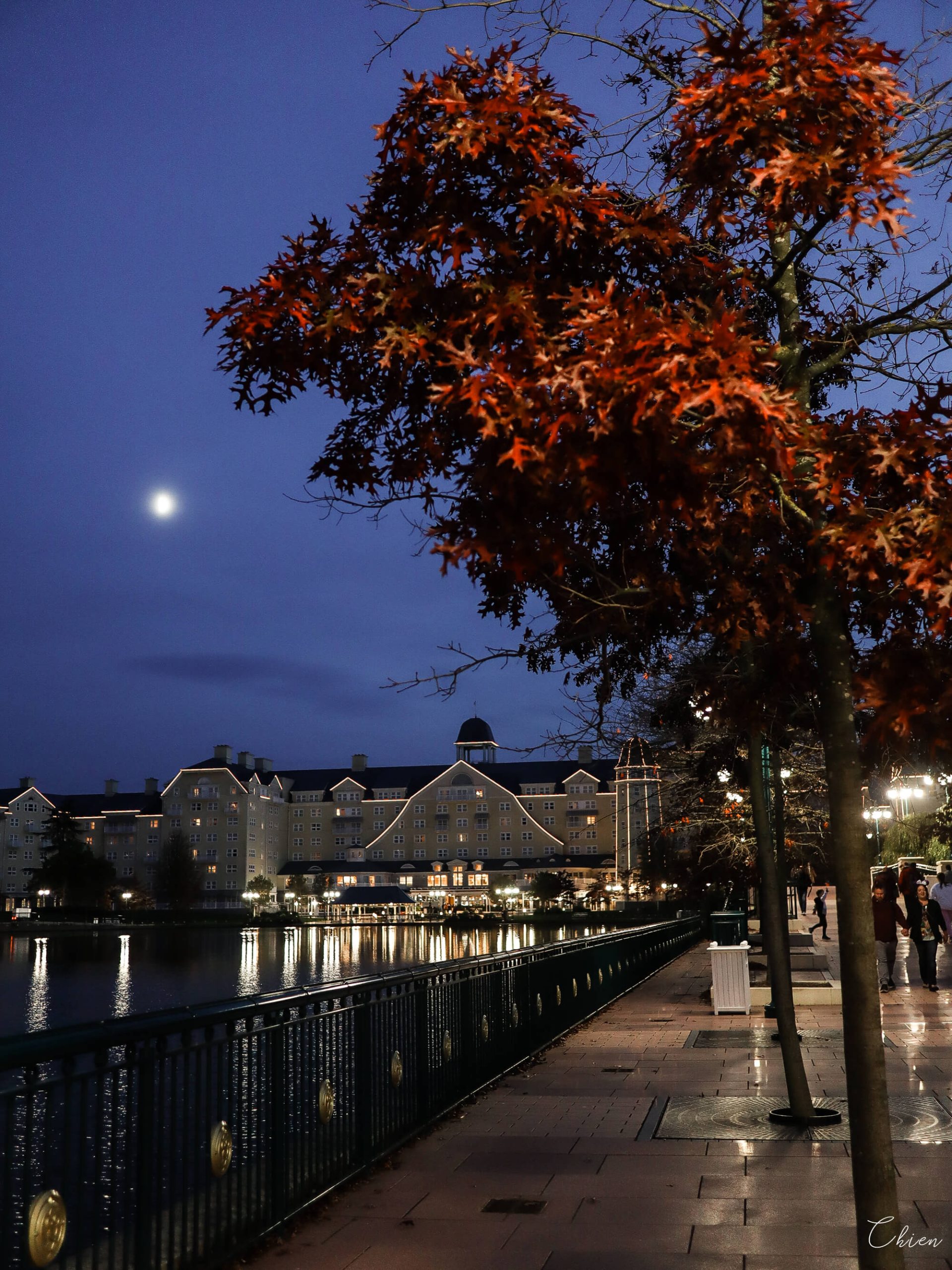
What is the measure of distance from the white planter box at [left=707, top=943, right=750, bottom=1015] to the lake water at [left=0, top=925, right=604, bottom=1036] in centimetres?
283

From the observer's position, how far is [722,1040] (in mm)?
15031

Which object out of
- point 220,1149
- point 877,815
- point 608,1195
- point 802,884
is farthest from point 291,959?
point 220,1149

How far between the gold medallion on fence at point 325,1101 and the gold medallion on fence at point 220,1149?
1282 millimetres

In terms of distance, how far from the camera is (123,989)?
43.6 metres

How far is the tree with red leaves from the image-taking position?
4363mm

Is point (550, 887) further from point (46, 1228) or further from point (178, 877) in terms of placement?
point (46, 1228)

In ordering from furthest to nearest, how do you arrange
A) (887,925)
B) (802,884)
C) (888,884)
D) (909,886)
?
(802,884), (909,886), (888,884), (887,925)

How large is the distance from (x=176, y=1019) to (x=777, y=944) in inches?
238

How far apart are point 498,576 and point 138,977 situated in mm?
47266

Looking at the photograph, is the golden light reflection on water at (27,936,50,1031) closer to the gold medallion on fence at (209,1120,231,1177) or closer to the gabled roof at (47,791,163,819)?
the gold medallion on fence at (209,1120,231,1177)

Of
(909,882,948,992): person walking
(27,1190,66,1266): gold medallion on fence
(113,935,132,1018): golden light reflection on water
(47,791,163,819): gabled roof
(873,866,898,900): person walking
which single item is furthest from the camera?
(47,791,163,819): gabled roof

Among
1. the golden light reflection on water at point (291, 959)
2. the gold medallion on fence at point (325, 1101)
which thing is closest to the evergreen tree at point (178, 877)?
the golden light reflection on water at point (291, 959)

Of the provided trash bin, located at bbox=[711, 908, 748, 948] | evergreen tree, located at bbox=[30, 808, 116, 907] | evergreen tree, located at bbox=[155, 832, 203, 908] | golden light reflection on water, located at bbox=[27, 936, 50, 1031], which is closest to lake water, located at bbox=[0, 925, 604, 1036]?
golden light reflection on water, located at bbox=[27, 936, 50, 1031]

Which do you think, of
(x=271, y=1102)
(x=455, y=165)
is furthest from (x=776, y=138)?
(x=271, y=1102)
